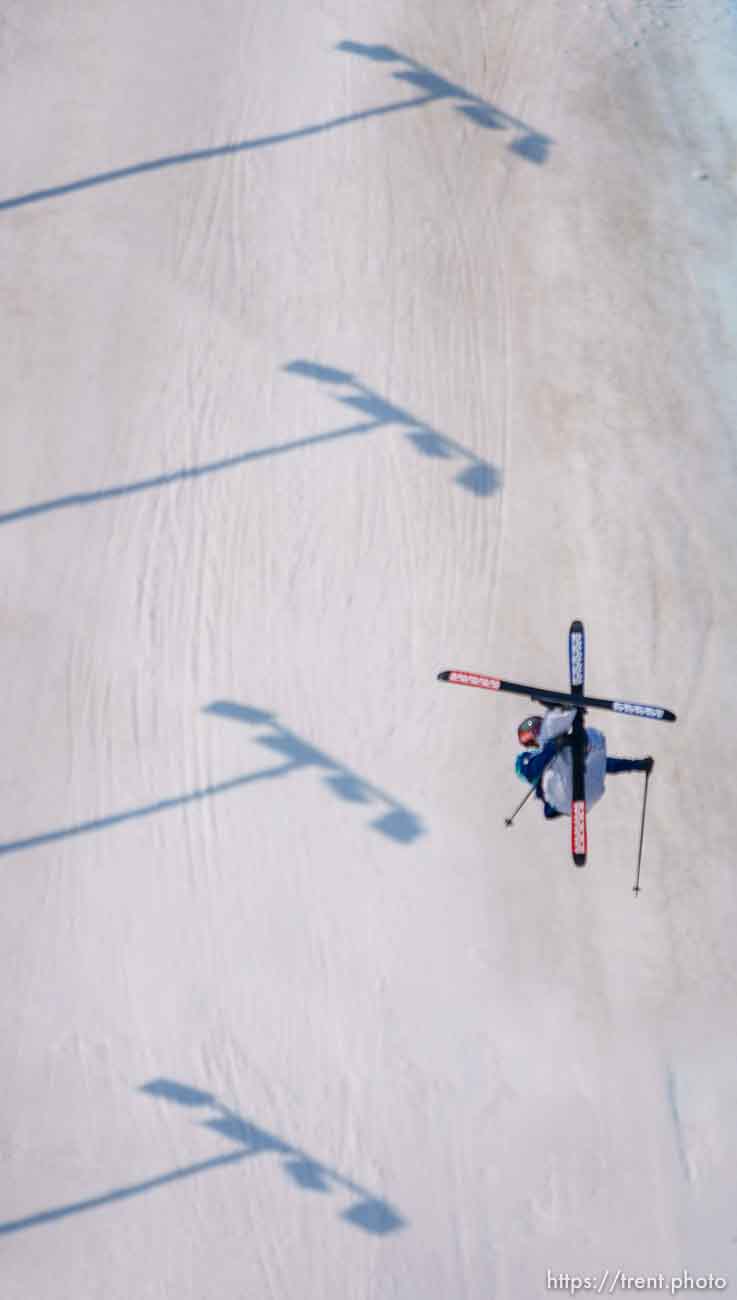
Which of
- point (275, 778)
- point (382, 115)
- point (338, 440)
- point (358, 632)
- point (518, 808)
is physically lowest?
point (518, 808)

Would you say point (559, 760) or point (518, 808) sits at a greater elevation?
point (559, 760)

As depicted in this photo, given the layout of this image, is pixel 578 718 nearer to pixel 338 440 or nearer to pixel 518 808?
pixel 518 808

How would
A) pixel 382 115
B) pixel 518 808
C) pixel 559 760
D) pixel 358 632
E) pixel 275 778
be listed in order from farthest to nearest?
pixel 382 115, pixel 358 632, pixel 275 778, pixel 518 808, pixel 559 760

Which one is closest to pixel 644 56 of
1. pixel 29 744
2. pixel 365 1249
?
pixel 29 744

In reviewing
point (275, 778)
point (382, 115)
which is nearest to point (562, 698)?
point (275, 778)

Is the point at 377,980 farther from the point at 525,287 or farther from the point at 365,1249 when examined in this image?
the point at 525,287

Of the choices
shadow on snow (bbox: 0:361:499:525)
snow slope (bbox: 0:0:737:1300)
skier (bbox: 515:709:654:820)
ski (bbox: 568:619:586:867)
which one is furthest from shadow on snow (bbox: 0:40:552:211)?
skier (bbox: 515:709:654:820)

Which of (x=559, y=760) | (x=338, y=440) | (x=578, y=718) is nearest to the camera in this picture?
(x=578, y=718)
